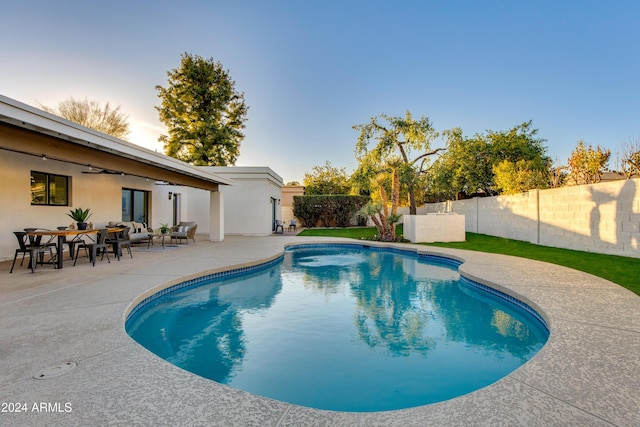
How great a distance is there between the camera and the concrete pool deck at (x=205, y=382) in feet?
6.82

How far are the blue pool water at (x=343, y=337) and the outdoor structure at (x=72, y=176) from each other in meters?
3.69

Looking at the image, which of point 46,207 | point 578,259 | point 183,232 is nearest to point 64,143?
point 46,207

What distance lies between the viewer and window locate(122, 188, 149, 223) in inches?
527

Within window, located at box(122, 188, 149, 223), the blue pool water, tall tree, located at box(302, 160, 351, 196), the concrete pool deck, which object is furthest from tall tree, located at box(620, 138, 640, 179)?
window, located at box(122, 188, 149, 223)

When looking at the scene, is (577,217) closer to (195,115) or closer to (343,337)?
(343,337)

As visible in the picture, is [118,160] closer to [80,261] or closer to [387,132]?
[80,261]

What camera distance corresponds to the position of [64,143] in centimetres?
651

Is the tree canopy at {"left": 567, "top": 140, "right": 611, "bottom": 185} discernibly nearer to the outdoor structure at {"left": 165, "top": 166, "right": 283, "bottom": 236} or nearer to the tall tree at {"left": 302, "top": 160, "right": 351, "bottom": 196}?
the outdoor structure at {"left": 165, "top": 166, "right": 283, "bottom": 236}

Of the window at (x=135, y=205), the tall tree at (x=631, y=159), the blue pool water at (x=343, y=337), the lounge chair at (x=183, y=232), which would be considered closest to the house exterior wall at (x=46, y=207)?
the window at (x=135, y=205)

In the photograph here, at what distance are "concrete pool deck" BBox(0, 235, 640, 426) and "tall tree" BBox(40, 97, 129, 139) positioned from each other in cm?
2459

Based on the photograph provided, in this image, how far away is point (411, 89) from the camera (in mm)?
17469

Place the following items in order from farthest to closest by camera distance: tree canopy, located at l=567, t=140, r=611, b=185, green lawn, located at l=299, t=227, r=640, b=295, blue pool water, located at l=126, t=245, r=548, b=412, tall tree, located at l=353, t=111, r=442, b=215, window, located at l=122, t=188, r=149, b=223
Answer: tall tree, located at l=353, t=111, r=442, b=215
tree canopy, located at l=567, t=140, r=611, b=185
window, located at l=122, t=188, r=149, b=223
green lawn, located at l=299, t=227, r=640, b=295
blue pool water, located at l=126, t=245, r=548, b=412

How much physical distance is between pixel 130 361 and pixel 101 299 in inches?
101

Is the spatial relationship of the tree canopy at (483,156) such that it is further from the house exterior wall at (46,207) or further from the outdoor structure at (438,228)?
the house exterior wall at (46,207)
